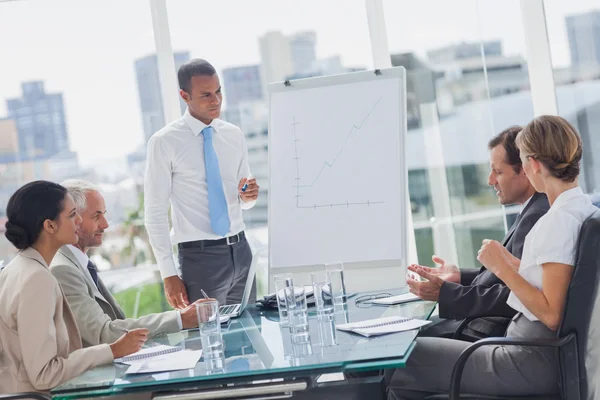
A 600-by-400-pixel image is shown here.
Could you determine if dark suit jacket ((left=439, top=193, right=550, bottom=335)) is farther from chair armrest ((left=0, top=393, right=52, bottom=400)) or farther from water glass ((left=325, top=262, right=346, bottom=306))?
chair armrest ((left=0, top=393, right=52, bottom=400))

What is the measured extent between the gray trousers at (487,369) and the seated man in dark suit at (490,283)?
0.74 ft

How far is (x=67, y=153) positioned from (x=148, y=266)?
0.98 metres

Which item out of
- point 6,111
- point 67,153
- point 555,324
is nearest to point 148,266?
point 67,153

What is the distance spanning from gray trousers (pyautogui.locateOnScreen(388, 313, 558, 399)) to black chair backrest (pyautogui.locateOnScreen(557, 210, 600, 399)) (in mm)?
83

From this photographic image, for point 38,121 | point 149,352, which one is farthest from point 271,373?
point 38,121

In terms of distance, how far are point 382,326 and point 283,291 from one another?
1.25 feet

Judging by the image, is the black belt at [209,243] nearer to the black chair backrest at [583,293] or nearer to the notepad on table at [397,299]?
the notepad on table at [397,299]

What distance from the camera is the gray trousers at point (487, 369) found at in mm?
2500

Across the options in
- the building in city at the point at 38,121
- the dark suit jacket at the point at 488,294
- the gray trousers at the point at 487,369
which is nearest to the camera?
the gray trousers at the point at 487,369

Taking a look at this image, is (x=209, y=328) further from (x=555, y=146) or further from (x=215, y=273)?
(x=215, y=273)

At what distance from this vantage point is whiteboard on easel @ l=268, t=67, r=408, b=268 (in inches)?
169

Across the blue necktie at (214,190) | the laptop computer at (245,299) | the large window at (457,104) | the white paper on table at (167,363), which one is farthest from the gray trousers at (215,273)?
the large window at (457,104)

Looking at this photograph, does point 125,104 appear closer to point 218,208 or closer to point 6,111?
point 6,111

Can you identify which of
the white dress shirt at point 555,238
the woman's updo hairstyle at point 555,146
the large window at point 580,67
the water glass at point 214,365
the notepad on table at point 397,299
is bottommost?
the notepad on table at point 397,299
